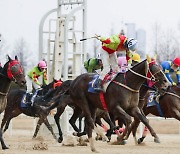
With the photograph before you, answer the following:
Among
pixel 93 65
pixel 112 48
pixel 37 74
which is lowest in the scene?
pixel 37 74

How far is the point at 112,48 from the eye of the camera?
13.1 meters

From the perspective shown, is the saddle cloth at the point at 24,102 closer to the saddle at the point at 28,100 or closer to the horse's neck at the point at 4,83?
the saddle at the point at 28,100

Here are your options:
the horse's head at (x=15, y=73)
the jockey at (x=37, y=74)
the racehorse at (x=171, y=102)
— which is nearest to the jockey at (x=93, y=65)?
the racehorse at (x=171, y=102)

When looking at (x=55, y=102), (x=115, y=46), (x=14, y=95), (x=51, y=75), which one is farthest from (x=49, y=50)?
(x=115, y=46)

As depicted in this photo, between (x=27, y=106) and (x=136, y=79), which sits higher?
(x=136, y=79)

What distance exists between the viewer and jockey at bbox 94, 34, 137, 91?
42.3ft

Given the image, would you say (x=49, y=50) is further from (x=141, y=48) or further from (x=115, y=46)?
(x=141, y=48)

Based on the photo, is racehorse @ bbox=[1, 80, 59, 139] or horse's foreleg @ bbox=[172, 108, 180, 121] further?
racehorse @ bbox=[1, 80, 59, 139]

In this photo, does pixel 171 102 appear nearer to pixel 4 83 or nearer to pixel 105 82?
pixel 105 82

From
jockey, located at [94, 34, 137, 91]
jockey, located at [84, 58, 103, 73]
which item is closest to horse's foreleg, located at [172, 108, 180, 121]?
jockey, located at [84, 58, 103, 73]

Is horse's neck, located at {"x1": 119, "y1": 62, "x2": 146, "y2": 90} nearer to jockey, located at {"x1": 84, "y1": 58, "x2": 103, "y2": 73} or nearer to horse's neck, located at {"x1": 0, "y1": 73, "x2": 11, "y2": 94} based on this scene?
horse's neck, located at {"x1": 0, "y1": 73, "x2": 11, "y2": 94}

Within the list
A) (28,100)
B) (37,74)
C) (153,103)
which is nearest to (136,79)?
(153,103)

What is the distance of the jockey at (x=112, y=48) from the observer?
12906 mm

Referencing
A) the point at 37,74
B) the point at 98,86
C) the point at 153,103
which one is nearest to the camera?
the point at 98,86
